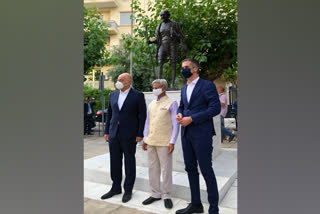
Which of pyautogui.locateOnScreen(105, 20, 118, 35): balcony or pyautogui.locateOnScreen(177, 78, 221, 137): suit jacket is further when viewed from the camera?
pyautogui.locateOnScreen(105, 20, 118, 35): balcony

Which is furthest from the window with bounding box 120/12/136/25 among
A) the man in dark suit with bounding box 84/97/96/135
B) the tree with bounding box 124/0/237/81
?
the tree with bounding box 124/0/237/81

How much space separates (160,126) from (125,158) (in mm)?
721

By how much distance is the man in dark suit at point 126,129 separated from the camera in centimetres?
354

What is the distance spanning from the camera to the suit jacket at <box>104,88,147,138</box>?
353 centimetres

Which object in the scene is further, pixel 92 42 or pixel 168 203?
pixel 92 42

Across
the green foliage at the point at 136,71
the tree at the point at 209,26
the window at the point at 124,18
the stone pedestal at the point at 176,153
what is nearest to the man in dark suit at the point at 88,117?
the tree at the point at 209,26

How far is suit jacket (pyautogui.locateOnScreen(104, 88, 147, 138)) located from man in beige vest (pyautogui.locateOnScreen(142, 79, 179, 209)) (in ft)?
0.38

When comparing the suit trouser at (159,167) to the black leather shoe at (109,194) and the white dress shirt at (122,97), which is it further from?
the white dress shirt at (122,97)

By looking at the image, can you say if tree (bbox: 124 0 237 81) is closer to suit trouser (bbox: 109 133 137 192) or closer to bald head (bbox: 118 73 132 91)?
bald head (bbox: 118 73 132 91)

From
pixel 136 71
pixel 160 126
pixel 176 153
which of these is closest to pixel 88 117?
pixel 176 153

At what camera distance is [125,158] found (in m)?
3.58

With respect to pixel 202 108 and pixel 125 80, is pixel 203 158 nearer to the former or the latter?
pixel 202 108

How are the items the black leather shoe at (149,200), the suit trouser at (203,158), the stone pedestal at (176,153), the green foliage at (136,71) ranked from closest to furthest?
the suit trouser at (203,158), the black leather shoe at (149,200), the stone pedestal at (176,153), the green foliage at (136,71)
